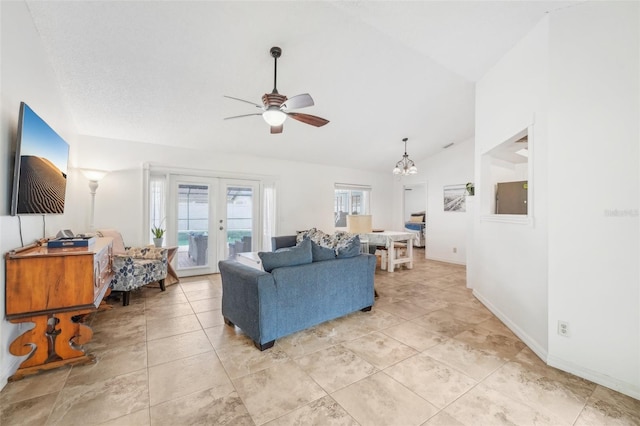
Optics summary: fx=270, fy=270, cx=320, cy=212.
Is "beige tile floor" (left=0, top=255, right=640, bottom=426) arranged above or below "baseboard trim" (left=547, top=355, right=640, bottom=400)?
below

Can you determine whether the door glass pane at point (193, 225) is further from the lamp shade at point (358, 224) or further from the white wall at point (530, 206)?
the white wall at point (530, 206)

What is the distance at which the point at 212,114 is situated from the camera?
3719 mm

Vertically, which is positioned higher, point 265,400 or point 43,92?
point 43,92

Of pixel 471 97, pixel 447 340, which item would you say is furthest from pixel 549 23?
pixel 447 340

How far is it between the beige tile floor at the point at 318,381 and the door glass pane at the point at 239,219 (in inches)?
94.8

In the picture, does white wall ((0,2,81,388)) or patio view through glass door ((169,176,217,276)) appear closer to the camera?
white wall ((0,2,81,388))

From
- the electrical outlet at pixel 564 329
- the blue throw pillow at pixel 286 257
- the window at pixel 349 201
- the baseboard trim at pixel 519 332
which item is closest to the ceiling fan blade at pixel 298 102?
the blue throw pillow at pixel 286 257

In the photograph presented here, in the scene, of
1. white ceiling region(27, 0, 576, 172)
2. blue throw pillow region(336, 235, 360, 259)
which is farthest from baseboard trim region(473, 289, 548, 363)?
white ceiling region(27, 0, 576, 172)

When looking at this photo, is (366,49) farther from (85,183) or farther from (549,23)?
(85,183)

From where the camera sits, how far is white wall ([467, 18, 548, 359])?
2221 mm

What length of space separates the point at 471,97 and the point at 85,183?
578 cm

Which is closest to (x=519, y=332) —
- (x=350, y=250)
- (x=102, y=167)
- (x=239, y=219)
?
(x=350, y=250)

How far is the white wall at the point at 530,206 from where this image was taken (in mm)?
2221

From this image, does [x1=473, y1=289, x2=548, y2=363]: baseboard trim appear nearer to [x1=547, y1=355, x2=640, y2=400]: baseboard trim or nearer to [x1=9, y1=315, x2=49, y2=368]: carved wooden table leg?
[x1=547, y1=355, x2=640, y2=400]: baseboard trim
